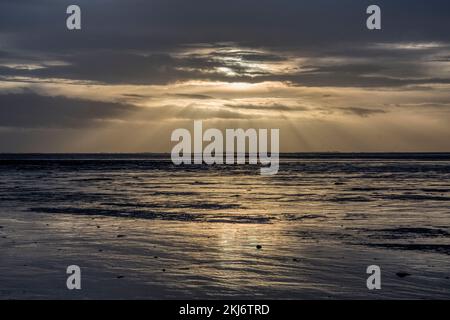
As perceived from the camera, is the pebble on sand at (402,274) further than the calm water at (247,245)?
Yes

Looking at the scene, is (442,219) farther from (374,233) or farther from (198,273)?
(198,273)

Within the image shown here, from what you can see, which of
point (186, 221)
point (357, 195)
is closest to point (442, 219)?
point (186, 221)

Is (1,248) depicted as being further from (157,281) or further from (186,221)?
(186,221)

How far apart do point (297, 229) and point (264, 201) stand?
12.2 m

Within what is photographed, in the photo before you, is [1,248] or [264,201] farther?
[264,201]

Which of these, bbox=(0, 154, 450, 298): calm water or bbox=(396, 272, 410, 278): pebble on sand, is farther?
bbox=(396, 272, 410, 278): pebble on sand

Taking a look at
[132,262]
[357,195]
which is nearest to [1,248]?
[132,262]

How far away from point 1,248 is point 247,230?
800 centimetres

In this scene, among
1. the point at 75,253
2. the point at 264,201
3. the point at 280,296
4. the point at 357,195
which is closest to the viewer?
the point at 280,296

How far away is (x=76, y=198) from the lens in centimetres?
3488

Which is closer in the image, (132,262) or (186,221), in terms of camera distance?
(132,262)

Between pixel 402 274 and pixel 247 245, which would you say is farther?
pixel 247 245

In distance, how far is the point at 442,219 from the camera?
2377cm

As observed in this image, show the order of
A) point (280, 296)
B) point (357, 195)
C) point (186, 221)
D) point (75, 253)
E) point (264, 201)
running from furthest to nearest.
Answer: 1. point (357, 195)
2. point (264, 201)
3. point (186, 221)
4. point (75, 253)
5. point (280, 296)
